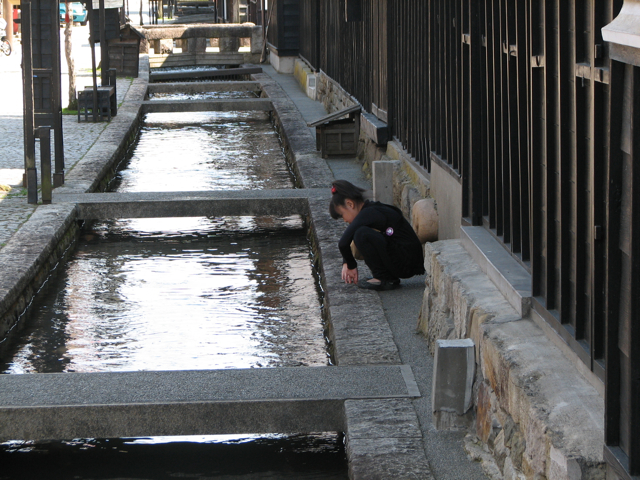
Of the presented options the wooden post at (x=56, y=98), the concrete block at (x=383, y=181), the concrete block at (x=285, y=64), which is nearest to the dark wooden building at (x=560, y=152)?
the concrete block at (x=383, y=181)

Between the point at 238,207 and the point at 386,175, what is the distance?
5.30ft

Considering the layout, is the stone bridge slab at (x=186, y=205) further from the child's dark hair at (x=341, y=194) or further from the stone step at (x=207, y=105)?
the stone step at (x=207, y=105)

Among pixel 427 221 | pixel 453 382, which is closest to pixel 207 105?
pixel 427 221

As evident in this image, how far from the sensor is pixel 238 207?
9.48m

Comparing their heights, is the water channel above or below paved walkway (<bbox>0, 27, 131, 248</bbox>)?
below

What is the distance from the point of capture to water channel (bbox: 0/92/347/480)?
4586 millimetres

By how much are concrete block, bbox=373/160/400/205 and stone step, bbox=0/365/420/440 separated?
14.1 ft

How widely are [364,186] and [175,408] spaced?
245 inches

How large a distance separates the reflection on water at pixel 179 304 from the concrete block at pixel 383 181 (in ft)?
2.87

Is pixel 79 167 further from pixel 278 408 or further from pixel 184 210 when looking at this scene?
pixel 278 408

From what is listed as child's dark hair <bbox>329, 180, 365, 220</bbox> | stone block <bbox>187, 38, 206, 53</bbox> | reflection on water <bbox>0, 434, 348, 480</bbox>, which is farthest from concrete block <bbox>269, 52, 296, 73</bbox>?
reflection on water <bbox>0, 434, 348, 480</bbox>

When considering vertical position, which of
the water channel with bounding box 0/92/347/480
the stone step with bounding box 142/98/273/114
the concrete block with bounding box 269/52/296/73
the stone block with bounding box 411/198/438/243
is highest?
the concrete block with bounding box 269/52/296/73

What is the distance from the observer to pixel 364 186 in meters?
10.4

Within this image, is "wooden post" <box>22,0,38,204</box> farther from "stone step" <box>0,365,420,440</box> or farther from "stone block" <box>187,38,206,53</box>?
"stone block" <box>187,38,206,53</box>
